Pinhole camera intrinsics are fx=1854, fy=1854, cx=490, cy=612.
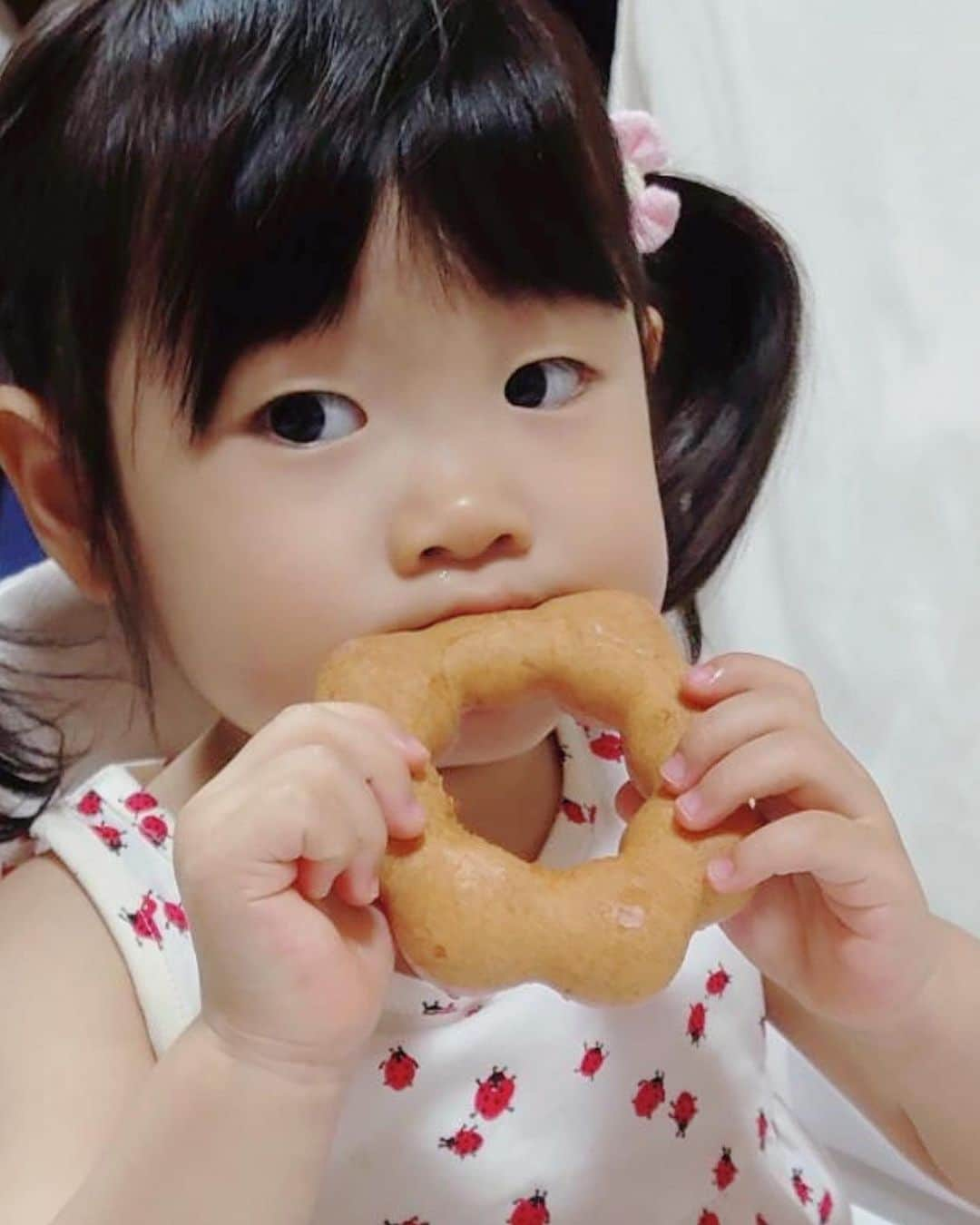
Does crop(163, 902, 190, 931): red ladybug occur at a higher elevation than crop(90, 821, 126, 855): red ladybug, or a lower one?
lower

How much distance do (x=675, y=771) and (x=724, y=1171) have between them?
341 mm

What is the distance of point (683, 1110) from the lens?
929 millimetres

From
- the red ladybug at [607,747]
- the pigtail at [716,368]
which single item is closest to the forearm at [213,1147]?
the red ladybug at [607,747]

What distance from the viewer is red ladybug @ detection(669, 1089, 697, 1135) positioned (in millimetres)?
926

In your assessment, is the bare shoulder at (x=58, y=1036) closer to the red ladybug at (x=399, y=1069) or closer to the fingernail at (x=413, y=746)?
the red ladybug at (x=399, y=1069)

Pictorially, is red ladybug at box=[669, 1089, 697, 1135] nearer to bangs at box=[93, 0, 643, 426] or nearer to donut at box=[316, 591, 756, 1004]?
donut at box=[316, 591, 756, 1004]

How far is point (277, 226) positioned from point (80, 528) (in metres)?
0.21

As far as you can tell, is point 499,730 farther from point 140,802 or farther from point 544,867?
point 140,802

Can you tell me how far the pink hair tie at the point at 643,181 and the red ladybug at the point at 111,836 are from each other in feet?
1.23

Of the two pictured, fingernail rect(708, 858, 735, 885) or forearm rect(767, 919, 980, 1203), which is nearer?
fingernail rect(708, 858, 735, 885)

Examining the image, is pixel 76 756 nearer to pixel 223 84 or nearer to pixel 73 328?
pixel 73 328

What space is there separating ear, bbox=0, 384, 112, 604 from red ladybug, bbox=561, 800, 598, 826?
247 millimetres

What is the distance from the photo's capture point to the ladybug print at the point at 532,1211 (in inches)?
34.5

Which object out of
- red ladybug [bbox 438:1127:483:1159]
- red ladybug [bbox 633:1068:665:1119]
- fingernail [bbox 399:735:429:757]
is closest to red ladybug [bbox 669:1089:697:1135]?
red ladybug [bbox 633:1068:665:1119]
